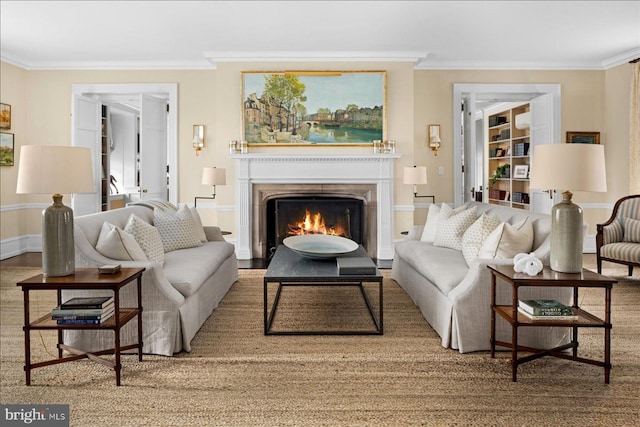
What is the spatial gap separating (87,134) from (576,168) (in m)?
6.40

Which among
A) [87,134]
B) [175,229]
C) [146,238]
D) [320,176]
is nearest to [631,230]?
[320,176]

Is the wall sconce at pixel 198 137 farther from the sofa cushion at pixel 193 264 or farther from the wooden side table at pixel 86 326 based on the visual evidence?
the wooden side table at pixel 86 326

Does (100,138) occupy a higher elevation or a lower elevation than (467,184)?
higher

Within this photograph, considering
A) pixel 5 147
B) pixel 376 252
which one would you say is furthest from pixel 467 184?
pixel 5 147

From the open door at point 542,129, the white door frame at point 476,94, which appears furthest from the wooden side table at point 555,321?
the open door at point 542,129

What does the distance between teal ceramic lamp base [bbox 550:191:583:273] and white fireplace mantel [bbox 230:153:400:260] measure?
3.59m

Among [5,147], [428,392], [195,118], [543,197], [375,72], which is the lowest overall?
[428,392]

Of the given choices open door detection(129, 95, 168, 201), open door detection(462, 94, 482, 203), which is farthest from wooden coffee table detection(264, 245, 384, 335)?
open door detection(129, 95, 168, 201)

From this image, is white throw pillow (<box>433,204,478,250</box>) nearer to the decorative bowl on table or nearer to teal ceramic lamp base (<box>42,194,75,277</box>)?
the decorative bowl on table

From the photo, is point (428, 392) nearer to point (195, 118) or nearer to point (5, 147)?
point (195, 118)

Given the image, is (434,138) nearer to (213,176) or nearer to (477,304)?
(213,176)

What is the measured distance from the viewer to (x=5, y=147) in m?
6.34

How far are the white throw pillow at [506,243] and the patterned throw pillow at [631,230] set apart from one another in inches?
104

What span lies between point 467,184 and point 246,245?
10.6ft
